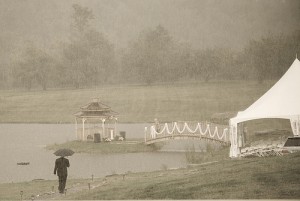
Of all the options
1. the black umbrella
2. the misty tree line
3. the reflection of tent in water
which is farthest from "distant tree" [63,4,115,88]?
the reflection of tent in water

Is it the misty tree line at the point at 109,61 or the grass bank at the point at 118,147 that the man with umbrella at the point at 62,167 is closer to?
the grass bank at the point at 118,147

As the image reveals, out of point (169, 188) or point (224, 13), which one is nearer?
point (169, 188)

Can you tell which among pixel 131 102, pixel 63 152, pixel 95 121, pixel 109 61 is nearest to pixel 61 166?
pixel 63 152

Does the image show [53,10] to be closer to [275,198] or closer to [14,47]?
[14,47]

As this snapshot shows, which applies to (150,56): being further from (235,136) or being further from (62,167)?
(62,167)

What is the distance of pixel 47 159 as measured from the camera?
968 cm

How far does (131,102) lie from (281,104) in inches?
79.4

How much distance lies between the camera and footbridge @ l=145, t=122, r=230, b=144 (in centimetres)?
984

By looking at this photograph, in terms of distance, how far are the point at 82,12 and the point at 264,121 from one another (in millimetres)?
2888

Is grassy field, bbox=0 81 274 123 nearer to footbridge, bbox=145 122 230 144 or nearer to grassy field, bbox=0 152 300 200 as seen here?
footbridge, bbox=145 122 230 144

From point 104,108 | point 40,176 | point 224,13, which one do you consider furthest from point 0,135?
point 224,13

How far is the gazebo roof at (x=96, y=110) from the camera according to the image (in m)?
9.82

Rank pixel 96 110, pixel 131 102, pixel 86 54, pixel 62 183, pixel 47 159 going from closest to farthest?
pixel 62 183 < pixel 47 159 < pixel 96 110 < pixel 131 102 < pixel 86 54

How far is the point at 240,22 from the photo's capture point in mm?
9836
